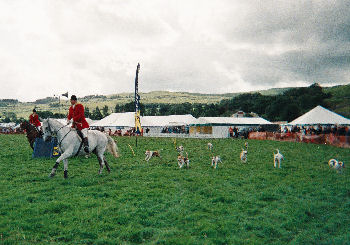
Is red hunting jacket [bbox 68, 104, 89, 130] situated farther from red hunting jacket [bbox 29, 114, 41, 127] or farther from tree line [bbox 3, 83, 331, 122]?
tree line [bbox 3, 83, 331, 122]

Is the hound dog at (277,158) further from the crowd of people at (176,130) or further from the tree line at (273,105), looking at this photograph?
the tree line at (273,105)

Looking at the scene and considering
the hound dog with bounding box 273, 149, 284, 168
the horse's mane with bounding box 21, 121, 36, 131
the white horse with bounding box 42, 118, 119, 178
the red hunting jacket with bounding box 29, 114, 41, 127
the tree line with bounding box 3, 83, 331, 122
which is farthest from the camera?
the tree line with bounding box 3, 83, 331, 122

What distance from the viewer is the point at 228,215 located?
6.68m

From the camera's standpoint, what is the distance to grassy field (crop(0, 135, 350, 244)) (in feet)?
17.7

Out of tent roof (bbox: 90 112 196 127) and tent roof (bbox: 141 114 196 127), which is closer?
tent roof (bbox: 90 112 196 127)

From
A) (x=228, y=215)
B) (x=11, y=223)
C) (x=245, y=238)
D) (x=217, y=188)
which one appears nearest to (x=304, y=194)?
(x=217, y=188)

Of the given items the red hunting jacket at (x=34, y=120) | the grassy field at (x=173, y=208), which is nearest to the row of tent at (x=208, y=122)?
the grassy field at (x=173, y=208)

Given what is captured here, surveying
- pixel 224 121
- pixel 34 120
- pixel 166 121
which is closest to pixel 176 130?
pixel 166 121

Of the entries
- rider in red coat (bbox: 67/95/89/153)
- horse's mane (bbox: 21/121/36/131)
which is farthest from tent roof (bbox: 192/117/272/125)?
rider in red coat (bbox: 67/95/89/153)

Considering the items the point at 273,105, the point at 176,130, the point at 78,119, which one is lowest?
the point at 176,130

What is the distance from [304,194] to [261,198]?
1762mm

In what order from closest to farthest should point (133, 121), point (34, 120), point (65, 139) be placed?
point (65, 139) < point (34, 120) < point (133, 121)

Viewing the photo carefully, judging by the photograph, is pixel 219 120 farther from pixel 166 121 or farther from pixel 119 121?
pixel 119 121

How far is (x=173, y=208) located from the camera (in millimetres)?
6988
